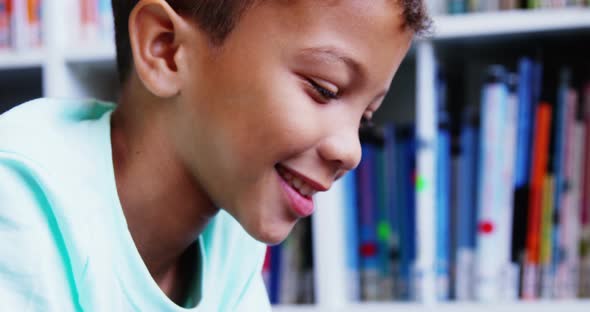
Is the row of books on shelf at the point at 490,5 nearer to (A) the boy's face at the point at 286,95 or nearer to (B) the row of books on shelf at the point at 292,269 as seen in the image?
(B) the row of books on shelf at the point at 292,269

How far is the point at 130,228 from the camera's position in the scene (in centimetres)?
77

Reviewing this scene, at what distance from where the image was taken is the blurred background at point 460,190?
1.21 metres

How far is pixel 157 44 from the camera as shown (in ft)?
2.31

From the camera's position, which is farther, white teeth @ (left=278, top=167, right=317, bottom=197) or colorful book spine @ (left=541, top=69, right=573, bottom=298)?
colorful book spine @ (left=541, top=69, right=573, bottom=298)

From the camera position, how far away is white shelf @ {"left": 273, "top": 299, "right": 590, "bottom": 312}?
46.1 inches

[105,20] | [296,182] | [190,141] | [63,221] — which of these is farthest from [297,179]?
[105,20]

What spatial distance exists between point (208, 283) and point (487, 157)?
2.06ft

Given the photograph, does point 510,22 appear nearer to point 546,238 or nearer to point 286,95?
point 546,238

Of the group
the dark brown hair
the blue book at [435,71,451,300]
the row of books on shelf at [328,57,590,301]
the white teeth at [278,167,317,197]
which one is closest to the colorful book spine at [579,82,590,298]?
the row of books on shelf at [328,57,590,301]

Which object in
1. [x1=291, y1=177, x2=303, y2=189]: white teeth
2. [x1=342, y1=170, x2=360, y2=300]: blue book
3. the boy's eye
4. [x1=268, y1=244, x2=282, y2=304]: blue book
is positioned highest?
the boy's eye

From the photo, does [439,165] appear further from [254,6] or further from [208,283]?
[254,6]

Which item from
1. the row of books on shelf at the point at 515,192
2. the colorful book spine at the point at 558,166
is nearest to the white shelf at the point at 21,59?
the row of books on shelf at the point at 515,192

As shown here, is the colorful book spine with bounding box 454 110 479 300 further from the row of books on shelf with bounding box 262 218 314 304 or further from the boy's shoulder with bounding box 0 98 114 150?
the boy's shoulder with bounding box 0 98 114 150

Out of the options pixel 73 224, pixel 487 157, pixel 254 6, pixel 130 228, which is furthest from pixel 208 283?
pixel 487 157
